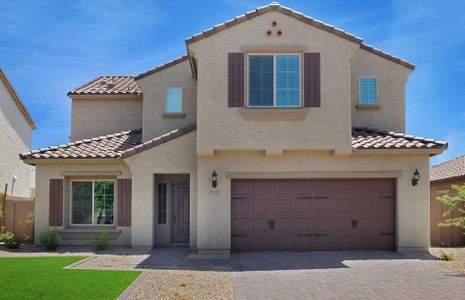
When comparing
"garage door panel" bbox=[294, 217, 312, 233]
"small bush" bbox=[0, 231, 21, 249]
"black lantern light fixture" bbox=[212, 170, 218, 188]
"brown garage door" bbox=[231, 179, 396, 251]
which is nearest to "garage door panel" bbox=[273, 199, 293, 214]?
"brown garage door" bbox=[231, 179, 396, 251]

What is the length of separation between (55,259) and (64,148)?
5227mm

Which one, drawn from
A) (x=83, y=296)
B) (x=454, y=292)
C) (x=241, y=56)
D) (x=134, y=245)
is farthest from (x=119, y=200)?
(x=454, y=292)

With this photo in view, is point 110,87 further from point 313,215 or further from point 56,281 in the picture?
point 56,281

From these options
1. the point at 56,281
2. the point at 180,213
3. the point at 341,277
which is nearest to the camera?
the point at 56,281

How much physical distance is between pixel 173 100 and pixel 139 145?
10.8 ft

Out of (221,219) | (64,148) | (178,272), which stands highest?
(64,148)

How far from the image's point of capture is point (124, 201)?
17422 mm

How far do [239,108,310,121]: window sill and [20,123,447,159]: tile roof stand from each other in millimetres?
2049

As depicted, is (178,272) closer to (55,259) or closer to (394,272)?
(55,259)

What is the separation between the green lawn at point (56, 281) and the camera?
9.81m

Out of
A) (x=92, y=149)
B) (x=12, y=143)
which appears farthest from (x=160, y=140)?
(x=12, y=143)

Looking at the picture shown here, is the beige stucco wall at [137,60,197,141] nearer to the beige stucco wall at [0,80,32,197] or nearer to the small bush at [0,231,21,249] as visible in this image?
the small bush at [0,231,21,249]

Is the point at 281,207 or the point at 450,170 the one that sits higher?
the point at 450,170

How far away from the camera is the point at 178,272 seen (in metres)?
12.6
